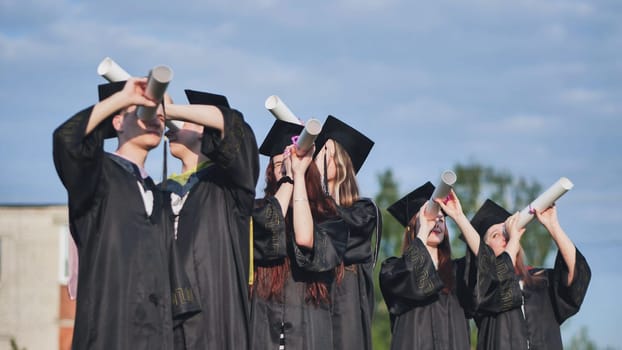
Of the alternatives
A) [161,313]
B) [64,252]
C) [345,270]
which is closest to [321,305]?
[345,270]

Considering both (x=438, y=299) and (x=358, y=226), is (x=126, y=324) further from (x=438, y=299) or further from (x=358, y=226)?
(x=438, y=299)

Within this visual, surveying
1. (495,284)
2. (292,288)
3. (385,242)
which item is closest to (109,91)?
(292,288)

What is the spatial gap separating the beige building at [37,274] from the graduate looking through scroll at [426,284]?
69.6ft

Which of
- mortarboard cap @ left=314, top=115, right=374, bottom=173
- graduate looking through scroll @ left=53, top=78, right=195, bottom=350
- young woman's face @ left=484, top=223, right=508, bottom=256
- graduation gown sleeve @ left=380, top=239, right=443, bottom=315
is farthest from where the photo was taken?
young woman's face @ left=484, top=223, right=508, bottom=256

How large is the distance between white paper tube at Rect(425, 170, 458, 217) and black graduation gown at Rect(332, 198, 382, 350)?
456mm

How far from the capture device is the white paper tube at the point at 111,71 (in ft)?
16.9

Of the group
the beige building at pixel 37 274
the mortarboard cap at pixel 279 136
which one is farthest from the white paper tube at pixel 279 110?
the beige building at pixel 37 274

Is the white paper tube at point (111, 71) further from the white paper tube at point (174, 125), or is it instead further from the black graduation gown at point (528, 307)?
the black graduation gown at point (528, 307)

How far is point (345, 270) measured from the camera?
23.0ft

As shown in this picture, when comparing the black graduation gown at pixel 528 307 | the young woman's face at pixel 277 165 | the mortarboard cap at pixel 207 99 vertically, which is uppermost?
the mortarboard cap at pixel 207 99

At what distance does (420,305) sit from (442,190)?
3.69 ft

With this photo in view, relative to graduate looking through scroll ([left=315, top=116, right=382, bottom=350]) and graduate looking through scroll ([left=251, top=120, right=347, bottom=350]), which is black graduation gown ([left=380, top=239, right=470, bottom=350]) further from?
graduate looking through scroll ([left=251, top=120, right=347, bottom=350])

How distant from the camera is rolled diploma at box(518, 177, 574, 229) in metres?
7.70

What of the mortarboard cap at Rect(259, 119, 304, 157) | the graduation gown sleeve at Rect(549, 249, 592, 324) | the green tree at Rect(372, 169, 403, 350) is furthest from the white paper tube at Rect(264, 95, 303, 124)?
the green tree at Rect(372, 169, 403, 350)
